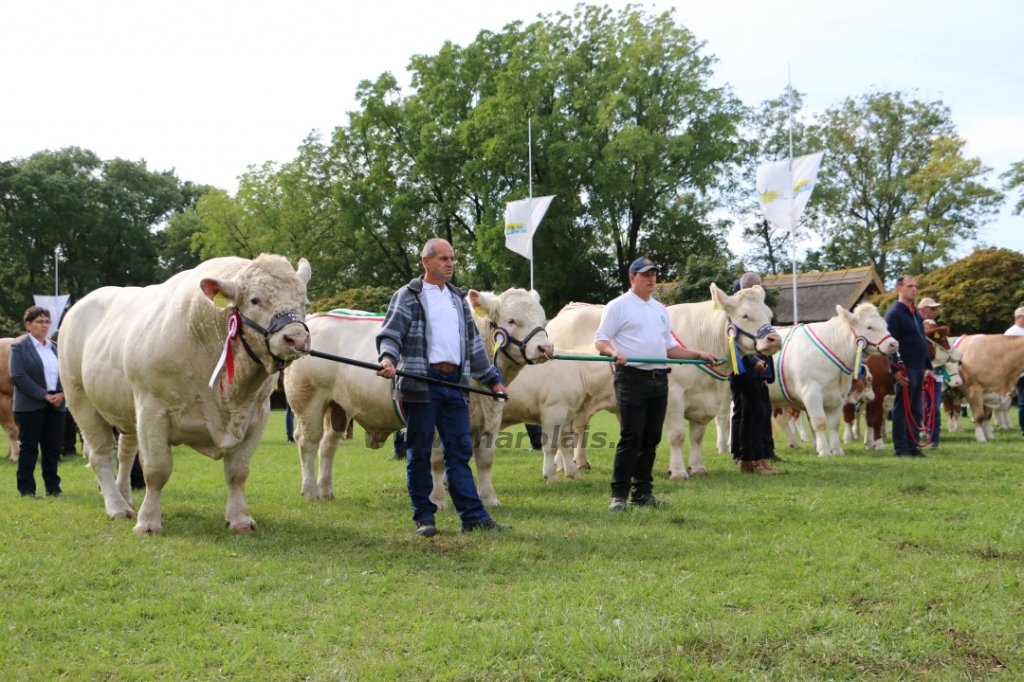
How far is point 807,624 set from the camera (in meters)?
4.18

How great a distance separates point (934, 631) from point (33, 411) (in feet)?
30.6

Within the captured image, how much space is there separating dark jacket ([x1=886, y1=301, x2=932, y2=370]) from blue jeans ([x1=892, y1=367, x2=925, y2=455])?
13 centimetres

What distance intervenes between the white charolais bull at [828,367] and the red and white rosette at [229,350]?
8.89 metres

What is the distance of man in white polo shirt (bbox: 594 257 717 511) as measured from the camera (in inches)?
298

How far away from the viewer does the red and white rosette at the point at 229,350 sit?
661 centimetres

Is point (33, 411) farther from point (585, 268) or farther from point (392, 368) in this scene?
point (585, 268)

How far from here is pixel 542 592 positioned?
4.86 meters

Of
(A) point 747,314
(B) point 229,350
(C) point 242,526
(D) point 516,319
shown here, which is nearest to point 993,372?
(A) point 747,314

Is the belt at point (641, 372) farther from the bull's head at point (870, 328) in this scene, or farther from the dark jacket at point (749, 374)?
the bull's head at point (870, 328)

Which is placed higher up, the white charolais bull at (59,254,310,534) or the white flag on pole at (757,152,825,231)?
the white flag on pole at (757,152,825,231)

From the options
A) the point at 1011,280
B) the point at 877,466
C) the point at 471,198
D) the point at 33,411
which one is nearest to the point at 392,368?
the point at 33,411

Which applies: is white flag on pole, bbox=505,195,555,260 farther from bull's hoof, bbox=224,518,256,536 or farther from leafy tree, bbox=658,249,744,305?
bull's hoof, bbox=224,518,256,536

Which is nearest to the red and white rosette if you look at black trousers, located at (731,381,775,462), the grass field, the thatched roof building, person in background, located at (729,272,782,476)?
the grass field

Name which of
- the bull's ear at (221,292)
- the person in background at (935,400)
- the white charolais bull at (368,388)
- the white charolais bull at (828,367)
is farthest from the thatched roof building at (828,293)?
the bull's ear at (221,292)
